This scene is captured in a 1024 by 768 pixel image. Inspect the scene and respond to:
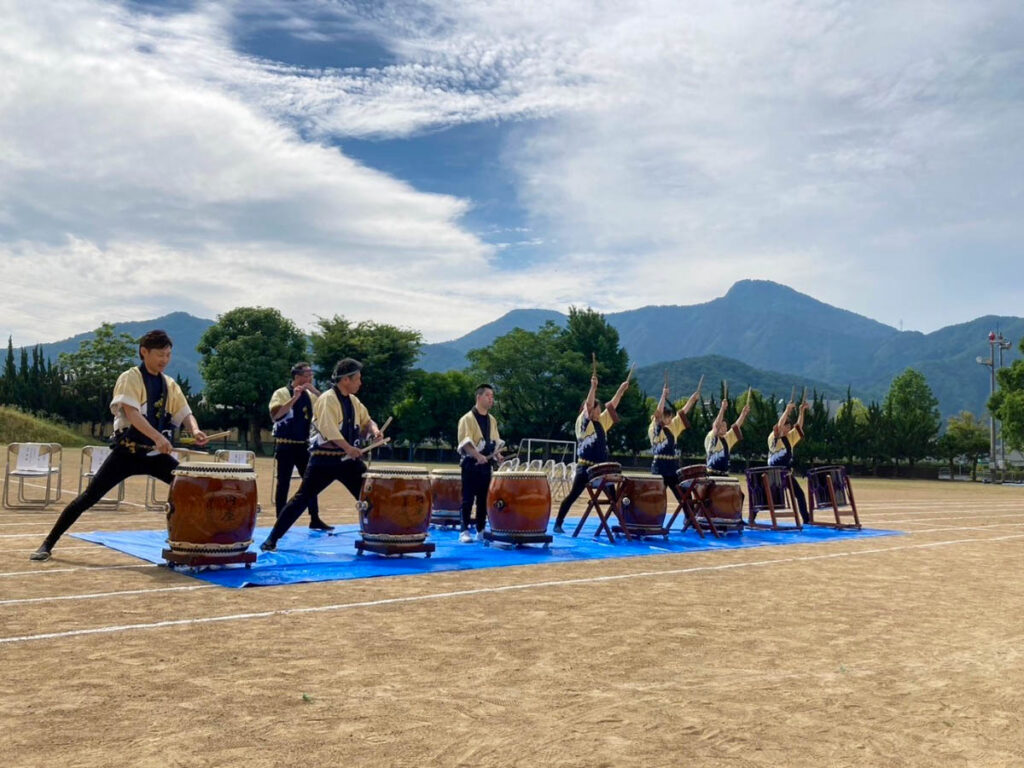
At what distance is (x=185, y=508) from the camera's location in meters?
7.77

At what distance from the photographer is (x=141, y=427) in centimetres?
781

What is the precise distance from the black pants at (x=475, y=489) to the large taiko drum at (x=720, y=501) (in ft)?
11.2

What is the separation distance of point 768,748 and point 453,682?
166 cm

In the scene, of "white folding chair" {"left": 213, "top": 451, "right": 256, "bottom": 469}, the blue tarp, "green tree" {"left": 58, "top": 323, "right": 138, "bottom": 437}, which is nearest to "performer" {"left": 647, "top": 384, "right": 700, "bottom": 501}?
the blue tarp

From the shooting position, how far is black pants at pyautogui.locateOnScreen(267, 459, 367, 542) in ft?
30.1

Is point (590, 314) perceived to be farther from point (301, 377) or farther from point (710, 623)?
point (710, 623)

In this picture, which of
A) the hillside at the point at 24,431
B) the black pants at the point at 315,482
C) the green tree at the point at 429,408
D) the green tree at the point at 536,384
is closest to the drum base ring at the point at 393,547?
the black pants at the point at 315,482

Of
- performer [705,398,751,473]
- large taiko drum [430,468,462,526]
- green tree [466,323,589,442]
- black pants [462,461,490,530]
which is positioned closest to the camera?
black pants [462,461,490,530]

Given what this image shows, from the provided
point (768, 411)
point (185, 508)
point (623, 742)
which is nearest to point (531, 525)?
point (185, 508)

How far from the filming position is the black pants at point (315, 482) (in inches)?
361

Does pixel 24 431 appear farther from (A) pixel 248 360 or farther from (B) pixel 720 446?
(B) pixel 720 446

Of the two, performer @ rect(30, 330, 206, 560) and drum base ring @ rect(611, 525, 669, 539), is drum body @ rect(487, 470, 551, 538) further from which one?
performer @ rect(30, 330, 206, 560)

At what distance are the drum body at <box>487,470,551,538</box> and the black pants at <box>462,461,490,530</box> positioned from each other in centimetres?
60

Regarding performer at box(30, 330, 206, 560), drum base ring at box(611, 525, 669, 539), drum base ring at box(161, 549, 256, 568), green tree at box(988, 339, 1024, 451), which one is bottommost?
drum base ring at box(611, 525, 669, 539)
